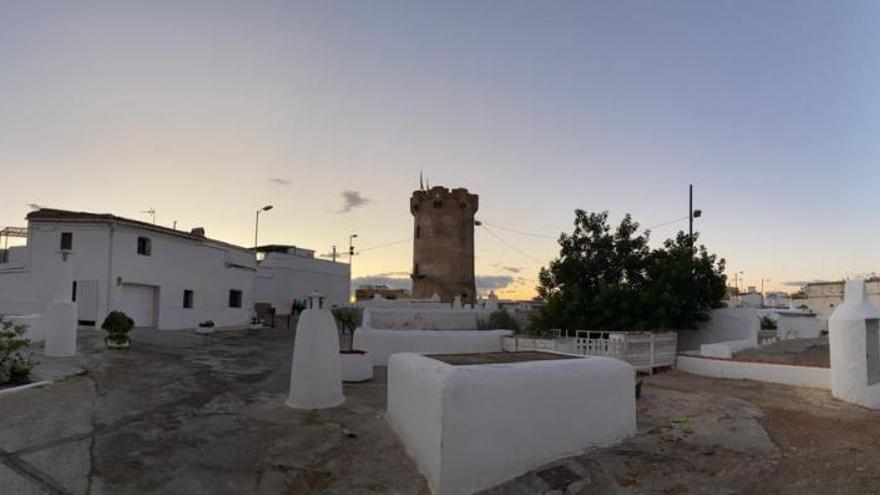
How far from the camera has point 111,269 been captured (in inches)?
859

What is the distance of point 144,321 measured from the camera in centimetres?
2386

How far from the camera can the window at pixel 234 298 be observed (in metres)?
29.5

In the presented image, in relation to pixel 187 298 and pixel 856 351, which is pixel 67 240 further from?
pixel 856 351

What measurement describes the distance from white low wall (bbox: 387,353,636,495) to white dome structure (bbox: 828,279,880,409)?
452 centimetres

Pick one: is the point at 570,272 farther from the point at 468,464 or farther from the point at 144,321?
the point at 144,321

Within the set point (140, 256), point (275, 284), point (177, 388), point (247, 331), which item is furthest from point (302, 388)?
point (275, 284)

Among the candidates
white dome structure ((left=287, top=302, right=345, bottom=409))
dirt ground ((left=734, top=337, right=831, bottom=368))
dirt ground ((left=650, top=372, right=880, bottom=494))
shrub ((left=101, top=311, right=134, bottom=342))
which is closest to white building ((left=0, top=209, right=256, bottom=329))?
shrub ((left=101, top=311, right=134, bottom=342))

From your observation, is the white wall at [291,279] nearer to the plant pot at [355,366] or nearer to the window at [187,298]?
the window at [187,298]

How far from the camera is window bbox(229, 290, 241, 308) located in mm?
29516

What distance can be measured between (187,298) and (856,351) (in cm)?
2442

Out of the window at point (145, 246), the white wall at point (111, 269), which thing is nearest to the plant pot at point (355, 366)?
the white wall at point (111, 269)

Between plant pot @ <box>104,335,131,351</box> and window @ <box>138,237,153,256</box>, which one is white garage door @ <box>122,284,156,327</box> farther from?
plant pot @ <box>104,335,131,351</box>

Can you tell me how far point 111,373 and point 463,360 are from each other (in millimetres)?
8324

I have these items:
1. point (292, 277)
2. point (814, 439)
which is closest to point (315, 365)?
point (814, 439)
